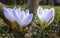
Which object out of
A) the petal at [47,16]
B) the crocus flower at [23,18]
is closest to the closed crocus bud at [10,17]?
the crocus flower at [23,18]

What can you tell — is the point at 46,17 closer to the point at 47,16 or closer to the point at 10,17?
the point at 47,16

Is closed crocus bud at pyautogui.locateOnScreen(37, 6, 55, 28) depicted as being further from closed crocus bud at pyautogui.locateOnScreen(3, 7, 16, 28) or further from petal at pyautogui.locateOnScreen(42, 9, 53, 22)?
closed crocus bud at pyautogui.locateOnScreen(3, 7, 16, 28)

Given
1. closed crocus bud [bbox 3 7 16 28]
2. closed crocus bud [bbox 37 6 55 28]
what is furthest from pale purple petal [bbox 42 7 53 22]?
closed crocus bud [bbox 3 7 16 28]

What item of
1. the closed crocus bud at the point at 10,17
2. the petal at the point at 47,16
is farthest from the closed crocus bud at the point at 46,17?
the closed crocus bud at the point at 10,17

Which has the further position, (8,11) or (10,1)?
(10,1)

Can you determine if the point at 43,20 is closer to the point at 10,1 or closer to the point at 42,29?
the point at 42,29

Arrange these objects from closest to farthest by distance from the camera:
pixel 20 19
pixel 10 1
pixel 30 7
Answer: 1. pixel 20 19
2. pixel 30 7
3. pixel 10 1

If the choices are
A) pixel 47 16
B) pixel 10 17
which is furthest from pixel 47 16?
pixel 10 17

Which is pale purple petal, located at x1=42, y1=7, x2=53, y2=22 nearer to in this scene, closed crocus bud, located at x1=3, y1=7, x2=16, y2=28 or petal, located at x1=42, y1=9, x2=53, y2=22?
petal, located at x1=42, y1=9, x2=53, y2=22

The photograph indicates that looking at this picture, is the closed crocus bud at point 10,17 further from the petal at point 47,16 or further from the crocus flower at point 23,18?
the petal at point 47,16

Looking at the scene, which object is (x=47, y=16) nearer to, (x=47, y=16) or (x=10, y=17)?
(x=47, y=16)

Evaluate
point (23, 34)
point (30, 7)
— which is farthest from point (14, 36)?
point (30, 7)
